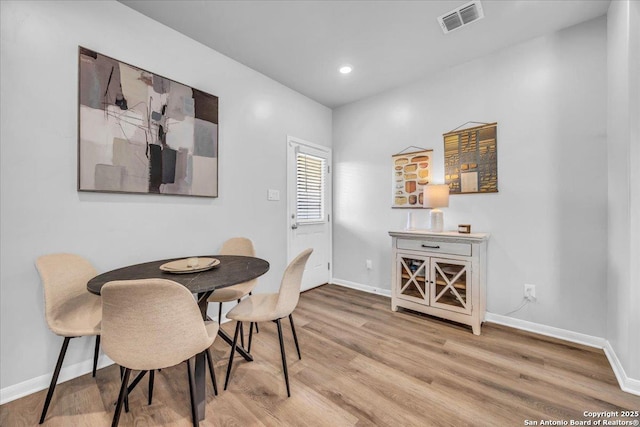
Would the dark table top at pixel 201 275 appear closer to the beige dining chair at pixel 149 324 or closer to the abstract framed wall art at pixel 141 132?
the beige dining chair at pixel 149 324

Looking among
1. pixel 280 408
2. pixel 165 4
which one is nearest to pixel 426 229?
pixel 280 408

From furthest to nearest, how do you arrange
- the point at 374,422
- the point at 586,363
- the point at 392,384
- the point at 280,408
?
the point at 586,363, the point at 392,384, the point at 280,408, the point at 374,422

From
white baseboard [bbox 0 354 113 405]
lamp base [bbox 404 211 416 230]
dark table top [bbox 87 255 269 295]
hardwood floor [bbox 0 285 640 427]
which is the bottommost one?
hardwood floor [bbox 0 285 640 427]

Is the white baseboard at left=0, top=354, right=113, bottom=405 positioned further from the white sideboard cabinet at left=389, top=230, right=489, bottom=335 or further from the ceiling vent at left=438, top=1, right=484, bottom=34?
the ceiling vent at left=438, top=1, right=484, bottom=34

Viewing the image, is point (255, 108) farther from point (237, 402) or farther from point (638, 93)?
point (638, 93)

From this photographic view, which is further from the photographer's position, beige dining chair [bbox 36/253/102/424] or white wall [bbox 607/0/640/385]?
white wall [bbox 607/0/640/385]

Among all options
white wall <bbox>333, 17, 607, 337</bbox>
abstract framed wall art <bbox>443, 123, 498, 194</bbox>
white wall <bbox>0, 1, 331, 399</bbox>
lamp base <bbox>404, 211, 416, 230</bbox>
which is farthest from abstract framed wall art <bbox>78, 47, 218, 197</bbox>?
abstract framed wall art <bbox>443, 123, 498, 194</bbox>

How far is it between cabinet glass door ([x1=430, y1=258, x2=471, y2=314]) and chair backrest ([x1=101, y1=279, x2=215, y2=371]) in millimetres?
2241

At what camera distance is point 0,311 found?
1526 mm

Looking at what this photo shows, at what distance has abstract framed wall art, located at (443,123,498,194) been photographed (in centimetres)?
261

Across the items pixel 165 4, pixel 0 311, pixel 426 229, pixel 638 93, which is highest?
pixel 165 4

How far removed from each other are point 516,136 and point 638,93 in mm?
931

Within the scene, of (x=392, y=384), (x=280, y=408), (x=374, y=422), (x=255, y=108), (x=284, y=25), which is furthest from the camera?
(x=255, y=108)

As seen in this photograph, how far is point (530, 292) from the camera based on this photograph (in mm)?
2410
